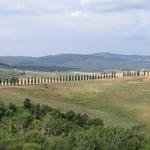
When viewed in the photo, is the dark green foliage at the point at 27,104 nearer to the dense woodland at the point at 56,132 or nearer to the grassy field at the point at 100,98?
the dense woodland at the point at 56,132

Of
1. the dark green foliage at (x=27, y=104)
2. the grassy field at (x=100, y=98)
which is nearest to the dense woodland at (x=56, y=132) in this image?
the dark green foliage at (x=27, y=104)

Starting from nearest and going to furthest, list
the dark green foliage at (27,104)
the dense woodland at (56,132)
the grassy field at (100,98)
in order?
the dense woodland at (56,132) → the dark green foliage at (27,104) → the grassy field at (100,98)

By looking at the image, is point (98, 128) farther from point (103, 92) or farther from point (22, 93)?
point (103, 92)

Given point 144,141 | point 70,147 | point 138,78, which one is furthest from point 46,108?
point 138,78

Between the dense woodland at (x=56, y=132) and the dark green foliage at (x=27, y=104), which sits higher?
the dark green foliage at (x=27, y=104)

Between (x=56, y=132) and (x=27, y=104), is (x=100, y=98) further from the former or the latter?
(x=56, y=132)

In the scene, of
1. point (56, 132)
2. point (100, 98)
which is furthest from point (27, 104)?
point (100, 98)
